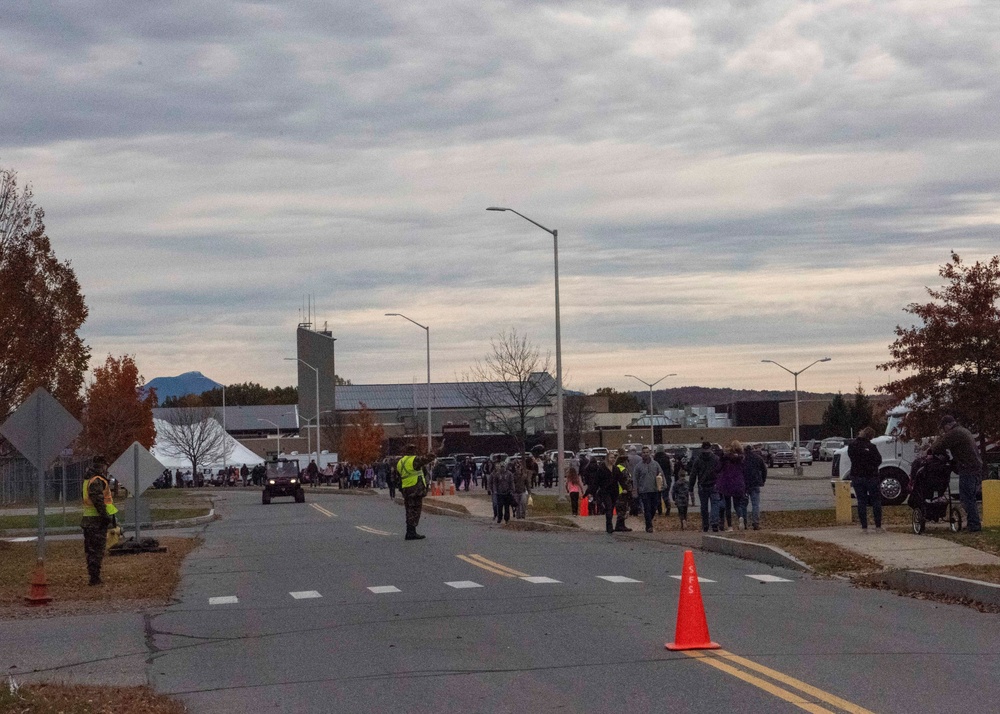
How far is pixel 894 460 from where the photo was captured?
101ft

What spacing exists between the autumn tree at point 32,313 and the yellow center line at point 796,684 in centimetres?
1815

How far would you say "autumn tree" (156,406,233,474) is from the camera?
89250mm

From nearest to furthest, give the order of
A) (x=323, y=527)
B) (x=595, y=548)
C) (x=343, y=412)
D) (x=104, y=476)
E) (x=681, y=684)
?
(x=681, y=684) < (x=104, y=476) < (x=595, y=548) < (x=323, y=527) < (x=343, y=412)

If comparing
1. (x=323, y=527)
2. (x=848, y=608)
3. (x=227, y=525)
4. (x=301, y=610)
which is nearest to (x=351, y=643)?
(x=301, y=610)

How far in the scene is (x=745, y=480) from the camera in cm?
2389

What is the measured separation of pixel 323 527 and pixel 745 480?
12.0m

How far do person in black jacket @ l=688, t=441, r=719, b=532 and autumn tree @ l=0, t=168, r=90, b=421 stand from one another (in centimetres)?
1308

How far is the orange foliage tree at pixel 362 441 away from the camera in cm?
9544

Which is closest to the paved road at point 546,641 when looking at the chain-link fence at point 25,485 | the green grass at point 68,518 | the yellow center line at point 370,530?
the yellow center line at point 370,530

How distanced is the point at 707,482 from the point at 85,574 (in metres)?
11.3

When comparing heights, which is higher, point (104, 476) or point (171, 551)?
point (104, 476)

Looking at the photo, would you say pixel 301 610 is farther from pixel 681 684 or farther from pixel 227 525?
pixel 227 525

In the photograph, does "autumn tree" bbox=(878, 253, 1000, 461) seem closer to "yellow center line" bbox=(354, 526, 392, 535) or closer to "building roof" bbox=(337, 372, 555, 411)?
"yellow center line" bbox=(354, 526, 392, 535)

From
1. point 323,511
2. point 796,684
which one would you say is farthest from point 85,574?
point 323,511
